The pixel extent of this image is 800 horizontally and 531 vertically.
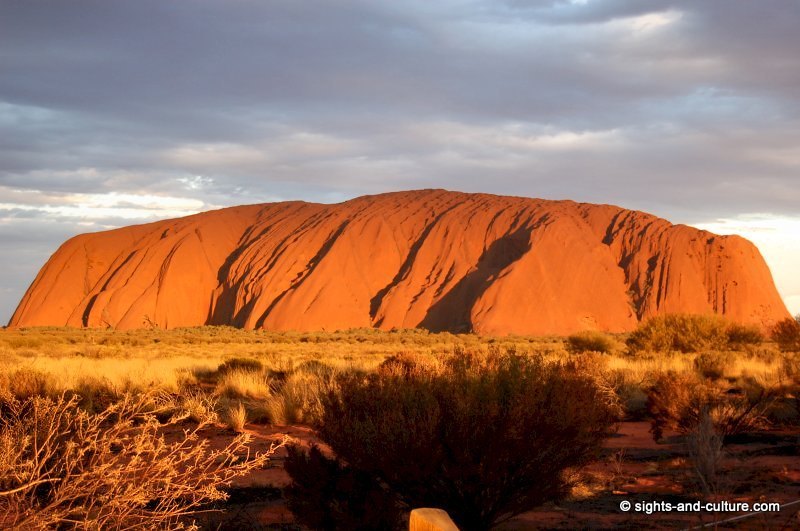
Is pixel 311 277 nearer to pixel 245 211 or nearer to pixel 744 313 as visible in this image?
pixel 245 211

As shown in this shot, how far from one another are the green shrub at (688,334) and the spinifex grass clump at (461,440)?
77.4ft

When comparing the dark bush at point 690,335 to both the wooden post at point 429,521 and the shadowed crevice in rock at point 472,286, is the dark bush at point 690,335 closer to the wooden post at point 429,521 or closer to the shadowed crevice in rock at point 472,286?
the shadowed crevice in rock at point 472,286

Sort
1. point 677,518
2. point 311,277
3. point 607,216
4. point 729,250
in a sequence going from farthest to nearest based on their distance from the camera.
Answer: point 607,216 < point 729,250 < point 311,277 < point 677,518

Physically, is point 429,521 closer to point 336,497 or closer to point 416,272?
point 336,497

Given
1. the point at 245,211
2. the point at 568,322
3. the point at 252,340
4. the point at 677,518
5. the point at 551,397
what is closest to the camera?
the point at 551,397

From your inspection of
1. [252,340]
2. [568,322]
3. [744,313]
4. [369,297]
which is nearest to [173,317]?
[369,297]

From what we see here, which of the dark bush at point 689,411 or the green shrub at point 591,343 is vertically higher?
the dark bush at point 689,411

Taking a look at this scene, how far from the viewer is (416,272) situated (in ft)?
198

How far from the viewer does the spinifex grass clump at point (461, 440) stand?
592 centimetres

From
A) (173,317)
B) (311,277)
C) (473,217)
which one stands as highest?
(473,217)

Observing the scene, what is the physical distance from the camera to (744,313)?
197ft

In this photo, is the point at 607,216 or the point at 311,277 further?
the point at 607,216

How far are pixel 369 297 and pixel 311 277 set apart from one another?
497cm

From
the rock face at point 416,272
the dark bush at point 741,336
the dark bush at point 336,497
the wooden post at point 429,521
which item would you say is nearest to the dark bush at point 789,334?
the dark bush at point 741,336
